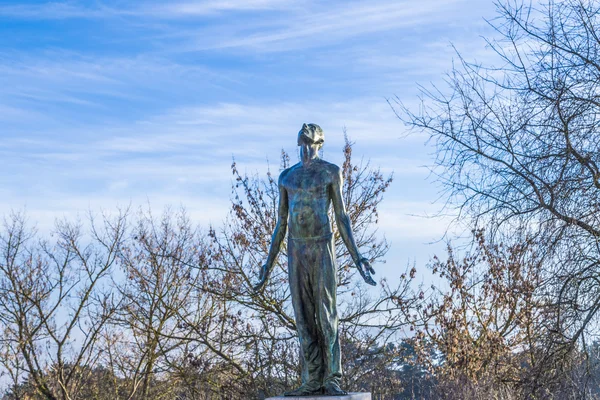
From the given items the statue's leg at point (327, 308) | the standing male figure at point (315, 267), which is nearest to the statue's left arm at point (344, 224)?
the standing male figure at point (315, 267)

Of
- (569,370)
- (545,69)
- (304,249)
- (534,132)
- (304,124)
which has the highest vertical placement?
(545,69)

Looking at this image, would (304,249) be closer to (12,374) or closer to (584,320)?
(584,320)

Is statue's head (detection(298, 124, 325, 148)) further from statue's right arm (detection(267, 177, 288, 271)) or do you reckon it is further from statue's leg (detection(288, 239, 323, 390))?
statue's leg (detection(288, 239, 323, 390))

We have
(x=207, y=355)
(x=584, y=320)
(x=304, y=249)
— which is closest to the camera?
(x=304, y=249)

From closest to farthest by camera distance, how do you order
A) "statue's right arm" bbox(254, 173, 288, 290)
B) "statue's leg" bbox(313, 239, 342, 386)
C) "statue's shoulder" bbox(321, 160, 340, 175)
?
"statue's leg" bbox(313, 239, 342, 386)
"statue's shoulder" bbox(321, 160, 340, 175)
"statue's right arm" bbox(254, 173, 288, 290)

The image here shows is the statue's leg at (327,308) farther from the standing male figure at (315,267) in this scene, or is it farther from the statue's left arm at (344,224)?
the statue's left arm at (344,224)

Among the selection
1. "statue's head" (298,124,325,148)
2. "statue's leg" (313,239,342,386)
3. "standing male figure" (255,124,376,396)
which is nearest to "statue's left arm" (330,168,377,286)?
"standing male figure" (255,124,376,396)

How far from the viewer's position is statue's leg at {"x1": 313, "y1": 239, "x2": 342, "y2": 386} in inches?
234

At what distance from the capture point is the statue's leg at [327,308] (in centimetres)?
595

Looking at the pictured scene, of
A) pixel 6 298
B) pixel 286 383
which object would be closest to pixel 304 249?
pixel 286 383

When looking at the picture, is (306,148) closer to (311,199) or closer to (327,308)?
(311,199)

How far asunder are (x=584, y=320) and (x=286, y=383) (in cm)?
531

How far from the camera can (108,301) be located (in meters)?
17.6

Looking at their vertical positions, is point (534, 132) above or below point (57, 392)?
above
